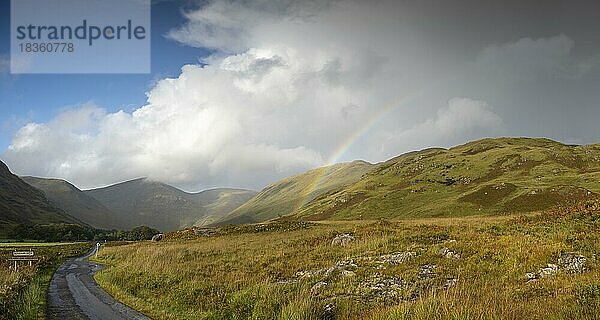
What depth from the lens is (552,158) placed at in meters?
138

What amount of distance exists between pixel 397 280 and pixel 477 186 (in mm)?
113145

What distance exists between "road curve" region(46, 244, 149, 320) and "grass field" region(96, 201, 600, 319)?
3.02ft

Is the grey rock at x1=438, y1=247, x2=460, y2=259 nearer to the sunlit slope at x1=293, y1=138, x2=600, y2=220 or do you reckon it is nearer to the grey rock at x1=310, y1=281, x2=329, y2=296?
the grey rock at x1=310, y1=281, x2=329, y2=296

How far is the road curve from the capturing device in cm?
2123

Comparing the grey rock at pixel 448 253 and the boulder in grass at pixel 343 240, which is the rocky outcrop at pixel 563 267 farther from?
the boulder in grass at pixel 343 240

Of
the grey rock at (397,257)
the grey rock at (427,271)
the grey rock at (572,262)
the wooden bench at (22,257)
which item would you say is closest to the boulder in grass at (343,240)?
the grey rock at (397,257)

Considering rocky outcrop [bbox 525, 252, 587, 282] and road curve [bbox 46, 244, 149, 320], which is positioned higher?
rocky outcrop [bbox 525, 252, 587, 282]

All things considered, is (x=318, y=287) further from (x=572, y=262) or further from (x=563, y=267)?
(x=572, y=262)

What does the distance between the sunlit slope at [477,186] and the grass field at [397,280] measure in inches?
2637

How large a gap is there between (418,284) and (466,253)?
6751mm

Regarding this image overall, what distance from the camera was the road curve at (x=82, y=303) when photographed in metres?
21.2

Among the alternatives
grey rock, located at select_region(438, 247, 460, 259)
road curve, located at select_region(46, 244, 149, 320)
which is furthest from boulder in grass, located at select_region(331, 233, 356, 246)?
road curve, located at select_region(46, 244, 149, 320)

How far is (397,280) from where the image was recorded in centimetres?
2045

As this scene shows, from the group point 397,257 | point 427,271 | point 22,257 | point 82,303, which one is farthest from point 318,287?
point 22,257
